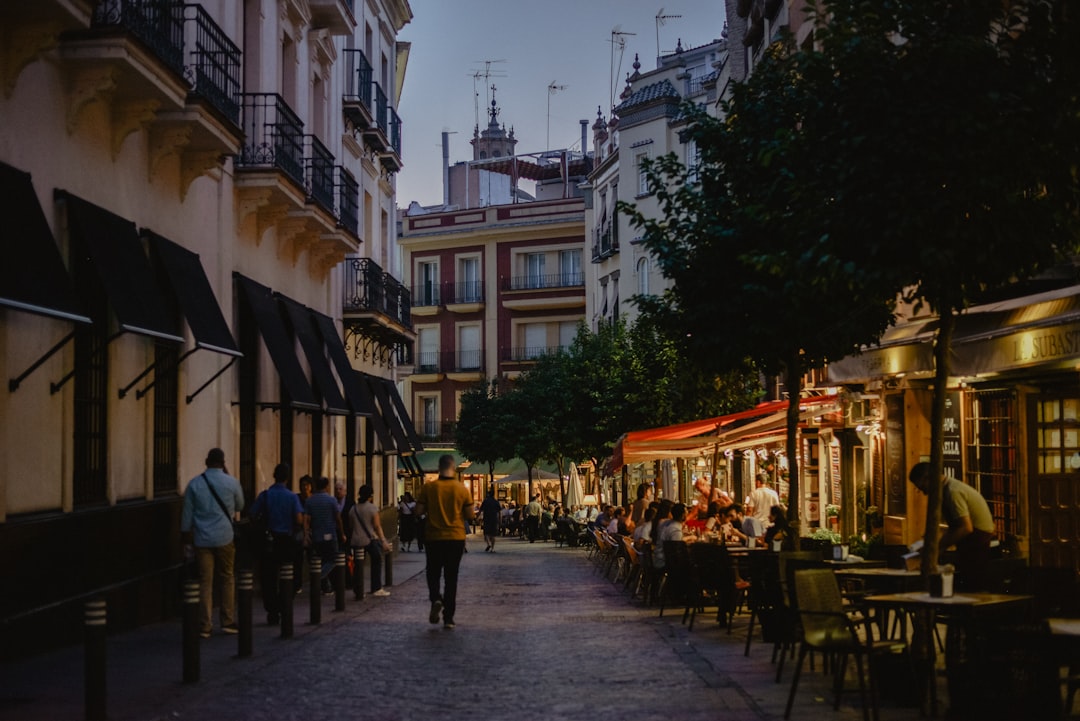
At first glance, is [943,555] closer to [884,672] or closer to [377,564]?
[884,672]

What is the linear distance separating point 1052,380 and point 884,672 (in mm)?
7385

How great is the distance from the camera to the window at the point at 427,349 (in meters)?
73.8

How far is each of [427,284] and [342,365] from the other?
46284mm

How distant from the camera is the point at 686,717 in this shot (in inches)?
407

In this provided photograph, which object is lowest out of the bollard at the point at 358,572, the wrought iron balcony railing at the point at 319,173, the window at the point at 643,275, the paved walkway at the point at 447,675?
the paved walkway at the point at 447,675

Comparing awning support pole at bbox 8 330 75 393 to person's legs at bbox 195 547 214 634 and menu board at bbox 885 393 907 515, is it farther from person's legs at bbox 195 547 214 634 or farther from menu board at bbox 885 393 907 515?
menu board at bbox 885 393 907 515

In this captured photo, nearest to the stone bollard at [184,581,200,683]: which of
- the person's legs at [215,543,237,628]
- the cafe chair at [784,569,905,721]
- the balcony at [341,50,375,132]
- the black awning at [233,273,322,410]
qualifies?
the person's legs at [215,543,237,628]

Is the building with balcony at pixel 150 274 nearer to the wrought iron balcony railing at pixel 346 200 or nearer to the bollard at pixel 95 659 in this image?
the wrought iron balcony railing at pixel 346 200

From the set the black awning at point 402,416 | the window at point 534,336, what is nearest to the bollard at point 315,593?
the black awning at point 402,416

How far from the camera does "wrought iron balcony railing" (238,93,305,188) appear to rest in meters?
22.1

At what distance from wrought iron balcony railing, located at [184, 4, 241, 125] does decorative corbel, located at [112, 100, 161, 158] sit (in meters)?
1.36

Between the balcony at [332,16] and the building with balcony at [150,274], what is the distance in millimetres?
54

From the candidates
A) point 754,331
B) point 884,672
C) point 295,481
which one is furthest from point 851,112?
point 295,481

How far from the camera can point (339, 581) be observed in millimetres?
19266
